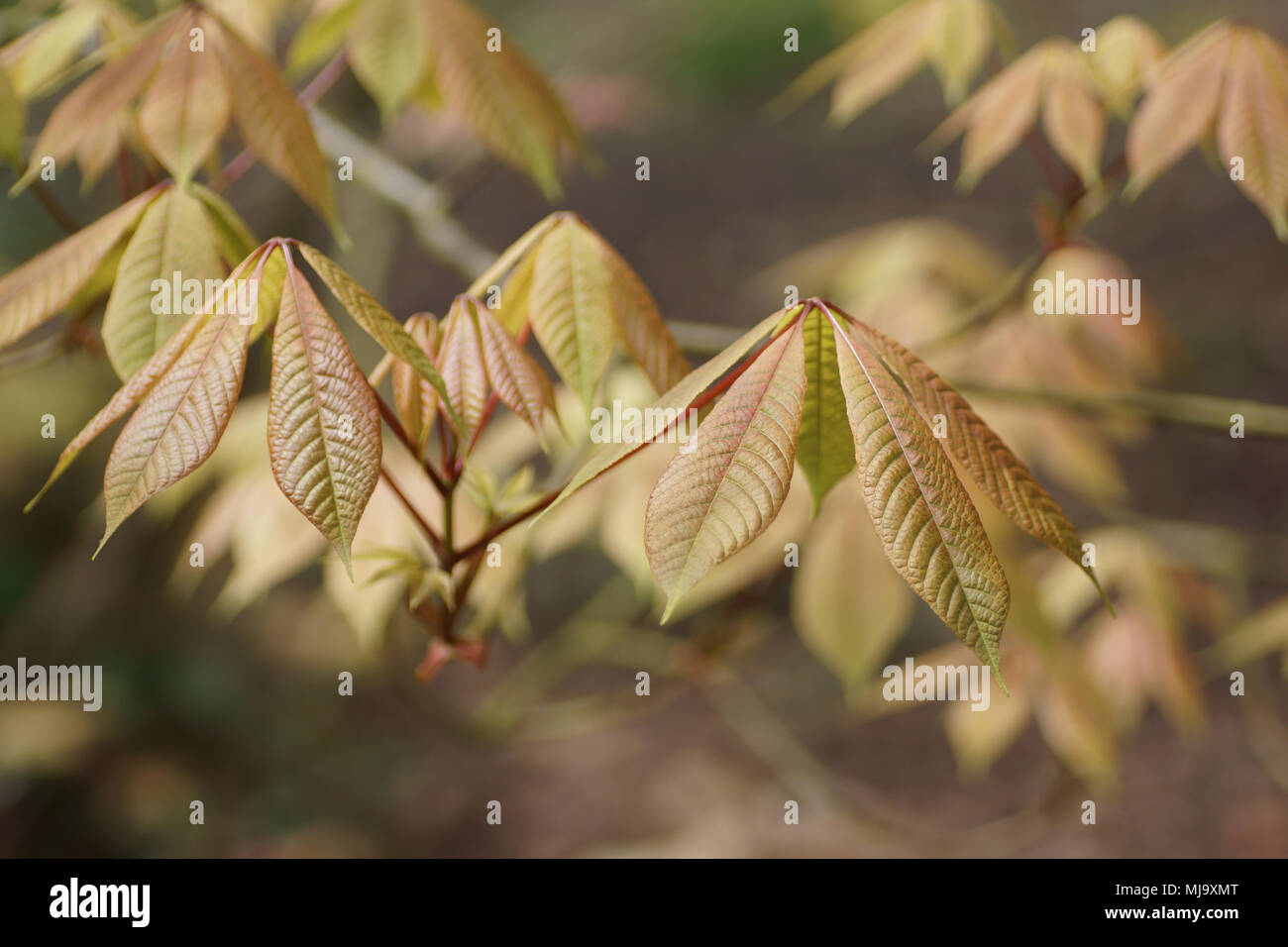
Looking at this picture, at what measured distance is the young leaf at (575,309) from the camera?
0.69 m

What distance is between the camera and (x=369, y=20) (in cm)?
93

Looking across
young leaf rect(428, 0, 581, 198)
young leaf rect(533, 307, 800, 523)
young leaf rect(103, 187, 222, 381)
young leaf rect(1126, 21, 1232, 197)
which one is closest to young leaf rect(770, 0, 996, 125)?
young leaf rect(1126, 21, 1232, 197)

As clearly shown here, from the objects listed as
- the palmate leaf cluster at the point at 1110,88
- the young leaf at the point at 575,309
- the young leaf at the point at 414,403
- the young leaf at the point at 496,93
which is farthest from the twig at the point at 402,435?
the palmate leaf cluster at the point at 1110,88

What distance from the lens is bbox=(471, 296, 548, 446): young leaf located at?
0.66 meters

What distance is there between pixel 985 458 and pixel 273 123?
61 centimetres

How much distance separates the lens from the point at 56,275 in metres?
0.72

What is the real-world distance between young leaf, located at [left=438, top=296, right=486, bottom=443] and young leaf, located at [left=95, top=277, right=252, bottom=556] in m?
0.14

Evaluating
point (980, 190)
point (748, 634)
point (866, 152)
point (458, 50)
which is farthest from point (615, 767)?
point (866, 152)

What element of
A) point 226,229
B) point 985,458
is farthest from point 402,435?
point 985,458

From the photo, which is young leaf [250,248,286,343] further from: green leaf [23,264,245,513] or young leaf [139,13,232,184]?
young leaf [139,13,232,184]

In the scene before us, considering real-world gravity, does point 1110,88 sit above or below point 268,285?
above

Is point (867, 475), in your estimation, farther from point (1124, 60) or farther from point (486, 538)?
point (1124, 60)

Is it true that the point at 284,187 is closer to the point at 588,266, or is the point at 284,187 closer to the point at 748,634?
the point at 748,634

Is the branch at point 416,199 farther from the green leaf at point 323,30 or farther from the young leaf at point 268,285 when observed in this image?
the young leaf at point 268,285
